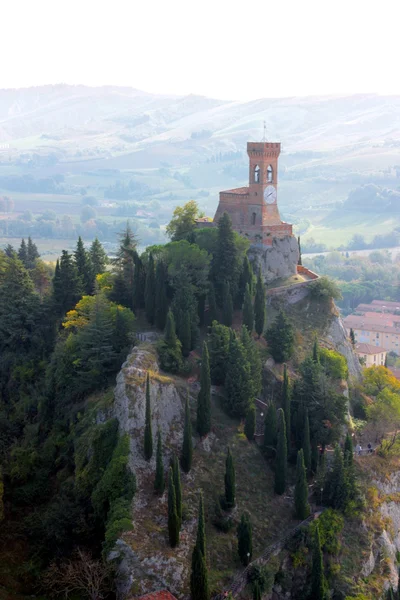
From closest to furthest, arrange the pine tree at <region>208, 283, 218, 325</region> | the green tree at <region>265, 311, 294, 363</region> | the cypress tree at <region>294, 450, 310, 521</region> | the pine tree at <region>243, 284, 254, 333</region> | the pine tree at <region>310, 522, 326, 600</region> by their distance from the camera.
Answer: the pine tree at <region>310, 522, 326, 600</region> < the cypress tree at <region>294, 450, 310, 521</region> < the green tree at <region>265, 311, 294, 363</region> < the pine tree at <region>243, 284, 254, 333</region> < the pine tree at <region>208, 283, 218, 325</region>

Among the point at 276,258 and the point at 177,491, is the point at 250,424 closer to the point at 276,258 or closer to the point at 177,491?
the point at 177,491

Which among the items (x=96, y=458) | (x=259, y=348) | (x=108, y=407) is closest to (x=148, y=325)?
(x=259, y=348)

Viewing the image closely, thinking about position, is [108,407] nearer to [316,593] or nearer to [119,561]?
[119,561]

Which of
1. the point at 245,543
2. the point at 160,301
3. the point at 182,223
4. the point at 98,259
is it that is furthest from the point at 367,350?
the point at 245,543

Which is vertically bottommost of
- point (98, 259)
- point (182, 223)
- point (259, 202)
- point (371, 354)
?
point (371, 354)

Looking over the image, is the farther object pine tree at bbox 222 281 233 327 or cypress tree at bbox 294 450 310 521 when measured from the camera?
pine tree at bbox 222 281 233 327

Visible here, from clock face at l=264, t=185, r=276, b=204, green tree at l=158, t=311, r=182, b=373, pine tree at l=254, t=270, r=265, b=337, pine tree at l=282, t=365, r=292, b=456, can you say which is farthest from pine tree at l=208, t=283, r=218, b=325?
clock face at l=264, t=185, r=276, b=204

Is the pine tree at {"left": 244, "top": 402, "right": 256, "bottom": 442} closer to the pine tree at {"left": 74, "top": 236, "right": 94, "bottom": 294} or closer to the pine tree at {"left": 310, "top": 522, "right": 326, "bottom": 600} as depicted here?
the pine tree at {"left": 310, "top": 522, "right": 326, "bottom": 600}
